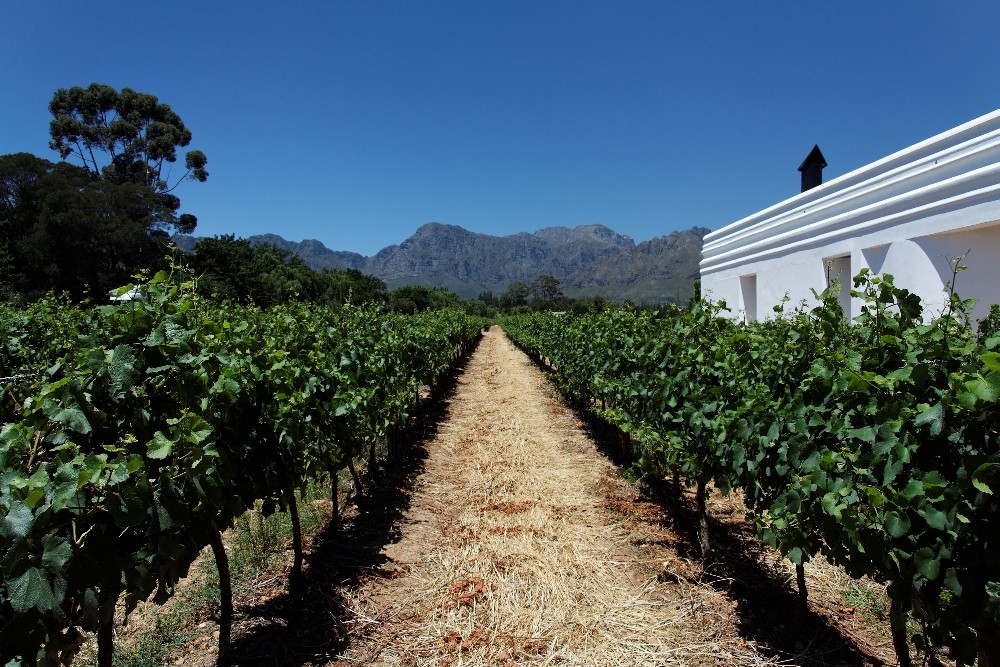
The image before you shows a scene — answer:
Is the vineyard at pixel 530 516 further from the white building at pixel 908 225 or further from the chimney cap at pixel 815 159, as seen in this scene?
the chimney cap at pixel 815 159

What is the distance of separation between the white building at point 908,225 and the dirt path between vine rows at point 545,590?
2612 mm

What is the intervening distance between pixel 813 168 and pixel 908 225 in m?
7.87

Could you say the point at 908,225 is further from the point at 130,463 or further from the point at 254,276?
the point at 254,276

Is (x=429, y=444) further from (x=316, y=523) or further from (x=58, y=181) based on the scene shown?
(x=58, y=181)

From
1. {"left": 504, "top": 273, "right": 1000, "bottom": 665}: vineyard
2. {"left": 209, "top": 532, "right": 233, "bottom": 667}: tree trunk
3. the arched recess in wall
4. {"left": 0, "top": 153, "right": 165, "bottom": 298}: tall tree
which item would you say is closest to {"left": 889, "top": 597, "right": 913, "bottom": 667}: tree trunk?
{"left": 504, "top": 273, "right": 1000, "bottom": 665}: vineyard

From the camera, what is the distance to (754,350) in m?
3.70

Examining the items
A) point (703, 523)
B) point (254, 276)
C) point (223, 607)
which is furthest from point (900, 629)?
point (254, 276)

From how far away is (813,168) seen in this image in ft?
47.3

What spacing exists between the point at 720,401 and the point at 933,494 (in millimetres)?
1570

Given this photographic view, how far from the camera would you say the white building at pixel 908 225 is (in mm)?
6566

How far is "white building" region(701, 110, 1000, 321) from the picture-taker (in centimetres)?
657

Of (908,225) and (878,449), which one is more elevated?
(908,225)

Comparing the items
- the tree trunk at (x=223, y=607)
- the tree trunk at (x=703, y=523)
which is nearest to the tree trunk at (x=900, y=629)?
the tree trunk at (x=703, y=523)

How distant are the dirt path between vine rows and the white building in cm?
261
